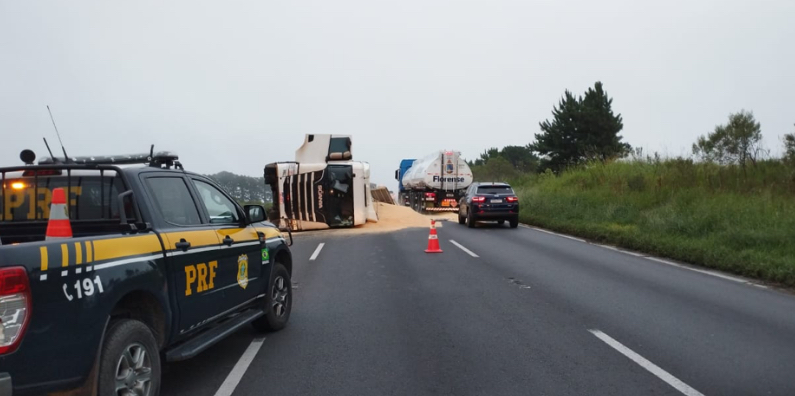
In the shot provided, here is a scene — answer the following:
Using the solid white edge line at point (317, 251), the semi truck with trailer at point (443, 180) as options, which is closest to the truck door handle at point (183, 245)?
the solid white edge line at point (317, 251)

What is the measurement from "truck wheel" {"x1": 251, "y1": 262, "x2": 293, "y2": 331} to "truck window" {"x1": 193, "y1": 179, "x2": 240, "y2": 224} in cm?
98

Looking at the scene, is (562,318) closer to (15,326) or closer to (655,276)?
(655,276)

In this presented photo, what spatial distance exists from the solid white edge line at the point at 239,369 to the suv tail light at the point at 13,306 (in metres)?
2.04

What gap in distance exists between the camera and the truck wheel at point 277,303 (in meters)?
7.10

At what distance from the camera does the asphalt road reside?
17.7 feet

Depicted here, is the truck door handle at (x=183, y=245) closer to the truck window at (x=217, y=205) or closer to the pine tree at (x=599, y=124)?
the truck window at (x=217, y=205)

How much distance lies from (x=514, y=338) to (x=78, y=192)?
446 cm

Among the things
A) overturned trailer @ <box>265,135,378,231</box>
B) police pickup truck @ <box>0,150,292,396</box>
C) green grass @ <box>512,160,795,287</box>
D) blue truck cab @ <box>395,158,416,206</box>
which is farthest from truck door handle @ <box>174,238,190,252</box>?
blue truck cab @ <box>395,158,416,206</box>

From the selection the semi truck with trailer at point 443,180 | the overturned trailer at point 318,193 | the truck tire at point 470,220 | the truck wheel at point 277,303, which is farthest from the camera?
the semi truck with trailer at point 443,180

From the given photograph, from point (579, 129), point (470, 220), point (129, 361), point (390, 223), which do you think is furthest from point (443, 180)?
point (129, 361)

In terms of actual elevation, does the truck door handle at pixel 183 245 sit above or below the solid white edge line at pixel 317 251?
above

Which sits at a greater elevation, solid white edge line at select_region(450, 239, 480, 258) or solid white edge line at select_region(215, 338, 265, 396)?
solid white edge line at select_region(450, 239, 480, 258)

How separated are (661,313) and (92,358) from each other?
6660 mm

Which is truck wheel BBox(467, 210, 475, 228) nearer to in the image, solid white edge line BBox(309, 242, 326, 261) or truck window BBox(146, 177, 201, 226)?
solid white edge line BBox(309, 242, 326, 261)
